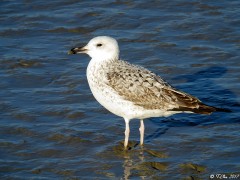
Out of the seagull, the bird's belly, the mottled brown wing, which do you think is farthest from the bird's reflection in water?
the mottled brown wing

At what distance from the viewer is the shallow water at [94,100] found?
973 centimetres

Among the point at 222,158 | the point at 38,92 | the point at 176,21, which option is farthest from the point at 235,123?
the point at 176,21

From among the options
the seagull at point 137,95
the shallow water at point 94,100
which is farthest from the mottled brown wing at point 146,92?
the shallow water at point 94,100

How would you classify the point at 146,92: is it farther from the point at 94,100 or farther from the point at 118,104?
the point at 94,100

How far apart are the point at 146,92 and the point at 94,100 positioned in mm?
1940

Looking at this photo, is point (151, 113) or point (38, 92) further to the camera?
point (38, 92)

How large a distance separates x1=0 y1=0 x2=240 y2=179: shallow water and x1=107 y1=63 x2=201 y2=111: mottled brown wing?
62 cm

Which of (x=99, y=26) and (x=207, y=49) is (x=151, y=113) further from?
(x=99, y=26)

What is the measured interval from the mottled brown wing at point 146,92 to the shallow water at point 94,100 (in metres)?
0.62

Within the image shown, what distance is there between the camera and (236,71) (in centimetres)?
1262

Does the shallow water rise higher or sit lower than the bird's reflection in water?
higher

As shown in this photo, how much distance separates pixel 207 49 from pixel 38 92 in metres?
3.55

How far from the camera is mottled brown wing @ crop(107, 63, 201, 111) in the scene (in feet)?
33.0

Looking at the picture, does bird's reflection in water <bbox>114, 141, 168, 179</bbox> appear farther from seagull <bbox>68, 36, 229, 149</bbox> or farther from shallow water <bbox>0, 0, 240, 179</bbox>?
seagull <bbox>68, 36, 229, 149</bbox>
